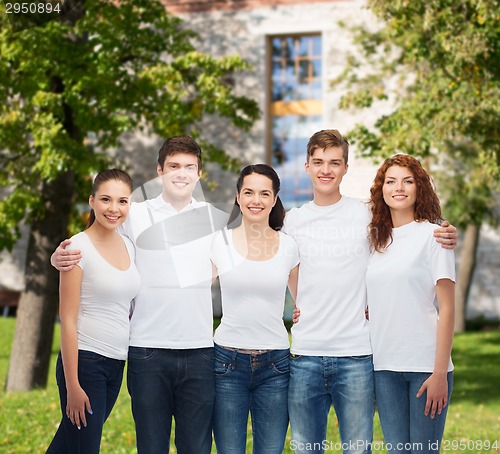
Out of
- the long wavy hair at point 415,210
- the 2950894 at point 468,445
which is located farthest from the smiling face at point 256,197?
the 2950894 at point 468,445

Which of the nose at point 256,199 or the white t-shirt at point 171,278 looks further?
the nose at point 256,199

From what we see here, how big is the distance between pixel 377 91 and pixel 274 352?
11.4 m

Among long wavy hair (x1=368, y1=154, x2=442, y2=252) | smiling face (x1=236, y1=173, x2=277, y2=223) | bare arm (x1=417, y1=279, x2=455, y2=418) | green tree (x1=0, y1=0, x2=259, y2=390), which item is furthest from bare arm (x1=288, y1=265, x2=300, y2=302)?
green tree (x1=0, y1=0, x2=259, y2=390)

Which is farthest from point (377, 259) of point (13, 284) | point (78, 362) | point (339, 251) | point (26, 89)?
point (13, 284)

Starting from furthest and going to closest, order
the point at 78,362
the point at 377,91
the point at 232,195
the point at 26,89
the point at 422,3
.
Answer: the point at 232,195 → the point at 377,91 → the point at 26,89 → the point at 422,3 → the point at 78,362

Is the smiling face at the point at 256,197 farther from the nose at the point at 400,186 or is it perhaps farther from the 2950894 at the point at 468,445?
the 2950894 at the point at 468,445

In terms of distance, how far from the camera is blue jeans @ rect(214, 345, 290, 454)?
449 cm

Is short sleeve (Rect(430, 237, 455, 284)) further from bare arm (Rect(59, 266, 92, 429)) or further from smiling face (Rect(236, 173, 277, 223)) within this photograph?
bare arm (Rect(59, 266, 92, 429))

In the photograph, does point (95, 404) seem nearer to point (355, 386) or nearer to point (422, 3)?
point (355, 386)

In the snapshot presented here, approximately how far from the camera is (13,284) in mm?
29156

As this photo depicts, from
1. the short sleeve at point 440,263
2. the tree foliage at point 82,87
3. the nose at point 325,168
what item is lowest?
the short sleeve at point 440,263

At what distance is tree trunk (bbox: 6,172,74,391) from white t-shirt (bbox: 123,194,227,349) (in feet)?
31.7

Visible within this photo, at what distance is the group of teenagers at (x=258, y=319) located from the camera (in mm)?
4406

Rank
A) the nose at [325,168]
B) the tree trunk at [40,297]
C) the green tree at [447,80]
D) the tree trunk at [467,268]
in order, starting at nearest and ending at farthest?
the nose at [325,168] < the green tree at [447,80] < the tree trunk at [40,297] < the tree trunk at [467,268]
